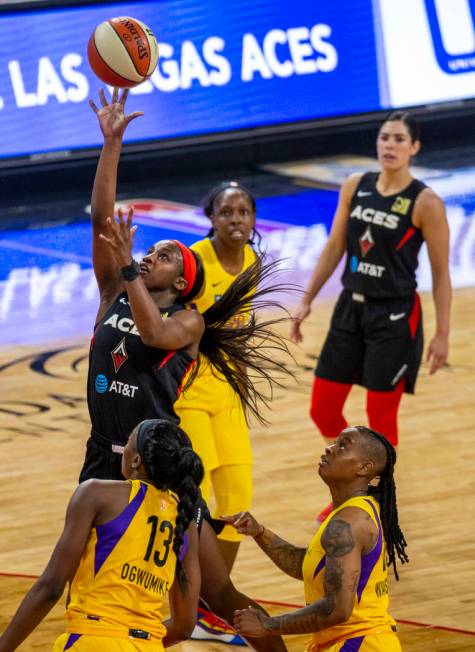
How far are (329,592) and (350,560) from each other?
0.39 ft

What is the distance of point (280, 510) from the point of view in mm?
6840

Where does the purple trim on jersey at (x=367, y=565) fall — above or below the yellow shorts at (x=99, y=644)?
above

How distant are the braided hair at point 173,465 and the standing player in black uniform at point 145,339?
37 centimetres

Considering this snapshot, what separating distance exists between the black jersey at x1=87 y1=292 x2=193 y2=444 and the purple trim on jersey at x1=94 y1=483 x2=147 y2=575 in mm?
862

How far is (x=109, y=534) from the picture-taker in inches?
156

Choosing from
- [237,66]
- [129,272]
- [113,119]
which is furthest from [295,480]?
[237,66]

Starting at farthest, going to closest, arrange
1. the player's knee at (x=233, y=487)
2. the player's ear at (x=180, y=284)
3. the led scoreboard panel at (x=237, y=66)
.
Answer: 1. the led scoreboard panel at (x=237, y=66)
2. the player's knee at (x=233, y=487)
3. the player's ear at (x=180, y=284)

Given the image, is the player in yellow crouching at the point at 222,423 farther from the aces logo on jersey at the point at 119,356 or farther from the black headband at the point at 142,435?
A: the black headband at the point at 142,435

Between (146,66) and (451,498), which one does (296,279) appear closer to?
(451,498)

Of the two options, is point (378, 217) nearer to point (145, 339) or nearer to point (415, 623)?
point (415, 623)

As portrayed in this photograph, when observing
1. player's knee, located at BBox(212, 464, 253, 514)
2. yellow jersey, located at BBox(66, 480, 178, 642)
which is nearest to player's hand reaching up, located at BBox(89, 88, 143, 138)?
player's knee, located at BBox(212, 464, 253, 514)

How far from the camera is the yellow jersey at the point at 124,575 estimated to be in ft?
13.0

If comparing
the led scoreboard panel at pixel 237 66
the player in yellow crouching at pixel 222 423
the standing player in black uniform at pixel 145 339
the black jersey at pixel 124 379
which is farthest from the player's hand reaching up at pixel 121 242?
the led scoreboard panel at pixel 237 66

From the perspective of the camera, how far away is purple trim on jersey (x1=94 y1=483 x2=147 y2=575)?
396 cm
